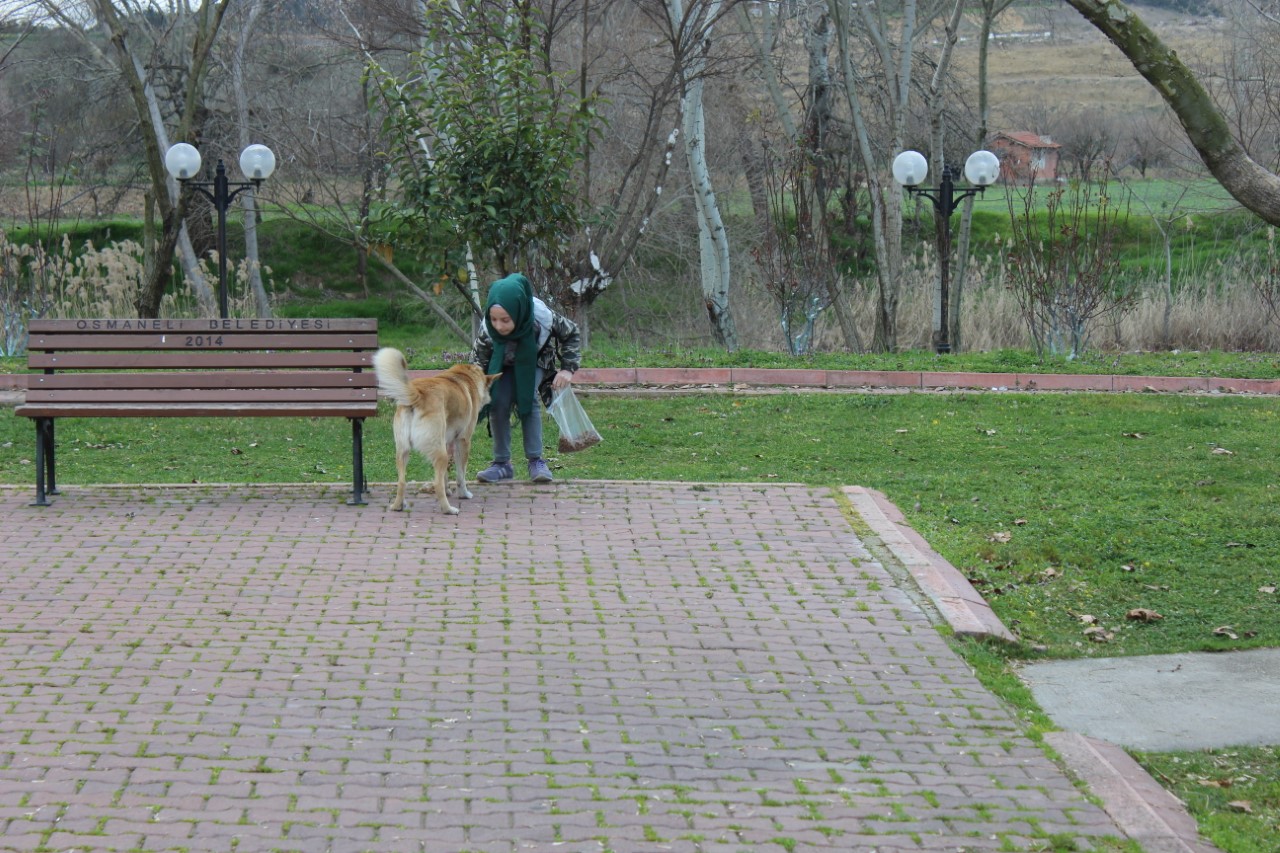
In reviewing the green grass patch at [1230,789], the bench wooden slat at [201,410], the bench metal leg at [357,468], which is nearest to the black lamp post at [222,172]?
the bench wooden slat at [201,410]

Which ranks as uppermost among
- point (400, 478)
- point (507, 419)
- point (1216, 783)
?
point (507, 419)

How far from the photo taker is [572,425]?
32.3ft

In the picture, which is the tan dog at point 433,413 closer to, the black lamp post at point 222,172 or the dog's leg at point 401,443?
the dog's leg at point 401,443

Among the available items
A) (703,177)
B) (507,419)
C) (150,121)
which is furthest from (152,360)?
(703,177)

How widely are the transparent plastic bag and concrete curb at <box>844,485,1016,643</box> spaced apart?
1967 mm

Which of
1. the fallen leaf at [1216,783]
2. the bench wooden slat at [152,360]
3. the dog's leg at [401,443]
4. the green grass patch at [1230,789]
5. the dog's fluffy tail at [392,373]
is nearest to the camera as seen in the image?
the green grass patch at [1230,789]

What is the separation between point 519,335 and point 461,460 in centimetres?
95

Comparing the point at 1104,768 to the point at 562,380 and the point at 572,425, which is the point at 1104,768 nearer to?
the point at 562,380

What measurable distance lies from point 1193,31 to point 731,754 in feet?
238

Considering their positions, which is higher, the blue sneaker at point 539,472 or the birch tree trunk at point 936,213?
the birch tree trunk at point 936,213

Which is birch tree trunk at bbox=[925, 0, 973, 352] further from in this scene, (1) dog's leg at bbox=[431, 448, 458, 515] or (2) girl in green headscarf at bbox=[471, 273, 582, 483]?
(1) dog's leg at bbox=[431, 448, 458, 515]

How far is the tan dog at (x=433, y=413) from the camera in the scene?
26.4 ft

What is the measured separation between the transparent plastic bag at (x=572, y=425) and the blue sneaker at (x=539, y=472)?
43 centimetres

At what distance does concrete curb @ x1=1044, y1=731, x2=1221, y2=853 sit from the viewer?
4461mm
